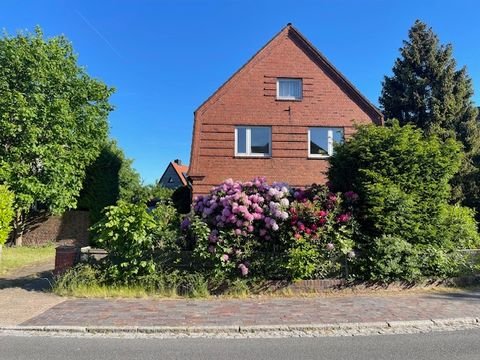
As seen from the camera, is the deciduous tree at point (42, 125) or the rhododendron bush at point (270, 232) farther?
the deciduous tree at point (42, 125)

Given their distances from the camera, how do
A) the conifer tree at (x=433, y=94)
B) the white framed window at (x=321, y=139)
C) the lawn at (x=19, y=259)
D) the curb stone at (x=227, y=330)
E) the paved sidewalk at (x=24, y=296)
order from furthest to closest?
the conifer tree at (x=433, y=94) < the white framed window at (x=321, y=139) < the lawn at (x=19, y=259) < the paved sidewalk at (x=24, y=296) < the curb stone at (x=227, y=330)

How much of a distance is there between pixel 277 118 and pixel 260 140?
1.37 m

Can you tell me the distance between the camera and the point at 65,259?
10523 millimetres

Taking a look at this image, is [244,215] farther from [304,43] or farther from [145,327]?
[304,43]

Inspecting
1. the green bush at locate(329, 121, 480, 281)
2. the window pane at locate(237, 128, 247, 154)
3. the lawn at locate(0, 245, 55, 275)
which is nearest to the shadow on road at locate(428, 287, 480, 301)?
the green bush at locate(329, 121, 480, 281)

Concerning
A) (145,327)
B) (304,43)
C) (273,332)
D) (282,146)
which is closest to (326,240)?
(273,332)

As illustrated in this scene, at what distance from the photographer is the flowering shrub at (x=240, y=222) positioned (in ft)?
32.7

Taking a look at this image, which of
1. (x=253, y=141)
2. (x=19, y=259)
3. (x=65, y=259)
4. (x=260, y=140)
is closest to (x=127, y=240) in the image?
(x=65, y=259)

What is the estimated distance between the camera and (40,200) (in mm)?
21922

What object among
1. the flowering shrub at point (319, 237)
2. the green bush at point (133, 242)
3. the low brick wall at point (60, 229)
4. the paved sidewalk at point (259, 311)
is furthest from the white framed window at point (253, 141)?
the paved sidewalk at point (259, 311)

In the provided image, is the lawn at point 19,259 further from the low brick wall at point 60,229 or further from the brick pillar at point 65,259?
the low brick wall at point 60,229

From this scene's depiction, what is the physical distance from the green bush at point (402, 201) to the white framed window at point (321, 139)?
34.3 feet

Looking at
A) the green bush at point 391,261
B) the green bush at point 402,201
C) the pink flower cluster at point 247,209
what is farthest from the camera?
the green bush at point 402,201

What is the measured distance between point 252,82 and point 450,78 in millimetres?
13886
